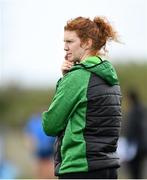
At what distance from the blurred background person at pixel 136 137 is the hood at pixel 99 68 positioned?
7404mm

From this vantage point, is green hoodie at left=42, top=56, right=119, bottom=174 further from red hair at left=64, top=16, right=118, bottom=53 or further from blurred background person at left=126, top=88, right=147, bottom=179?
blurred background person at left=126, top=88, right=147, bottom=179

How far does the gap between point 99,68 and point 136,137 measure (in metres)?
7.56

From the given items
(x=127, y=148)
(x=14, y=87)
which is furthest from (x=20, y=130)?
(x=127, y=148)

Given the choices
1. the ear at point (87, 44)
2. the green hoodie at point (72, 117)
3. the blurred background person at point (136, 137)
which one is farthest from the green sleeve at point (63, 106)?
the blurred background person at point (136, 137)

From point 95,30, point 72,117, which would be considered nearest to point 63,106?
point 72,117

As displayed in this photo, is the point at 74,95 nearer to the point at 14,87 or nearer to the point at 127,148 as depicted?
the point at 127,148

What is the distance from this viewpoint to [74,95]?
679cm

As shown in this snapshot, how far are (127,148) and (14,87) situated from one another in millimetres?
26424

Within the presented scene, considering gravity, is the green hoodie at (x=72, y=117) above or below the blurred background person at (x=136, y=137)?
above

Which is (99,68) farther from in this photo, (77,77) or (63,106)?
(63,106)

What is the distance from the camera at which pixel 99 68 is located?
271 inches

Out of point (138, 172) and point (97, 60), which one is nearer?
point (97, 60)

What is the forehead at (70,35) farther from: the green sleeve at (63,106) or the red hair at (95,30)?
the green sleeve at (63,106)

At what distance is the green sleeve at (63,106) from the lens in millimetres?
6777
